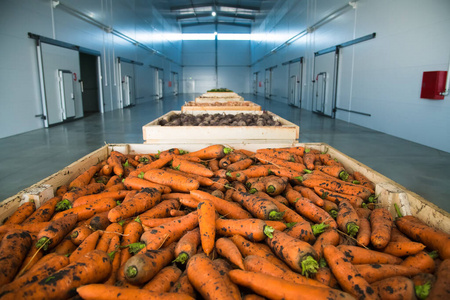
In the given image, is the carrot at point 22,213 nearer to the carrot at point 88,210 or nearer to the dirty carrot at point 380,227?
the carrot at point 88,210

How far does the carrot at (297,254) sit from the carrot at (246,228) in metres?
0.09

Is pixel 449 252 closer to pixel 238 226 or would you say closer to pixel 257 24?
pixel 238 226

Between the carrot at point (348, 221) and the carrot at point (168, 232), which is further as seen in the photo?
the carrot at point (348, 221)

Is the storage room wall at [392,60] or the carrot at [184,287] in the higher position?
the storage room wall at [392,60]

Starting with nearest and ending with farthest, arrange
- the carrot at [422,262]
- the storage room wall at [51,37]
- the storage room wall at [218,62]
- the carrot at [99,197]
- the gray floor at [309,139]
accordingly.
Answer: the carrot at [422,262], the carrot at [99,197], the gray floor at [309,139], the storage room wall at [51,37], the storage room wall at [218,62]

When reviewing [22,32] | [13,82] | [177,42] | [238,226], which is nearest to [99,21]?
[22,32]

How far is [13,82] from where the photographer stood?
7.18 meters

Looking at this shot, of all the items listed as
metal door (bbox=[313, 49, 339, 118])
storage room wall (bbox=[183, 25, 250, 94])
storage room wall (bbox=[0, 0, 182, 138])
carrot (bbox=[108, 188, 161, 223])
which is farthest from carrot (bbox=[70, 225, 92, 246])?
storage room wall (bbox=[183, 25, 250, 94])

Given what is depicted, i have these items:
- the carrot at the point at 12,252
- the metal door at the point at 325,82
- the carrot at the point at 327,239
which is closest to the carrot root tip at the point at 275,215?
the carrot at the point at 327,239

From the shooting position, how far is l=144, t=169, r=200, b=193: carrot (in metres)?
2.07

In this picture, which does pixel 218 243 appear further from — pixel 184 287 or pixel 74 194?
pixel 74 194

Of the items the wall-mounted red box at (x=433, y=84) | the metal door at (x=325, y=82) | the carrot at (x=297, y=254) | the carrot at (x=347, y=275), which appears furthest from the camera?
the metal door at (x=325, y=82)

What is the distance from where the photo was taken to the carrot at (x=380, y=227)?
58.6 inches

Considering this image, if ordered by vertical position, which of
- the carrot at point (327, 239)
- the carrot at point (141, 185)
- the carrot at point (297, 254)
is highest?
the carrot at point (141, 185)
